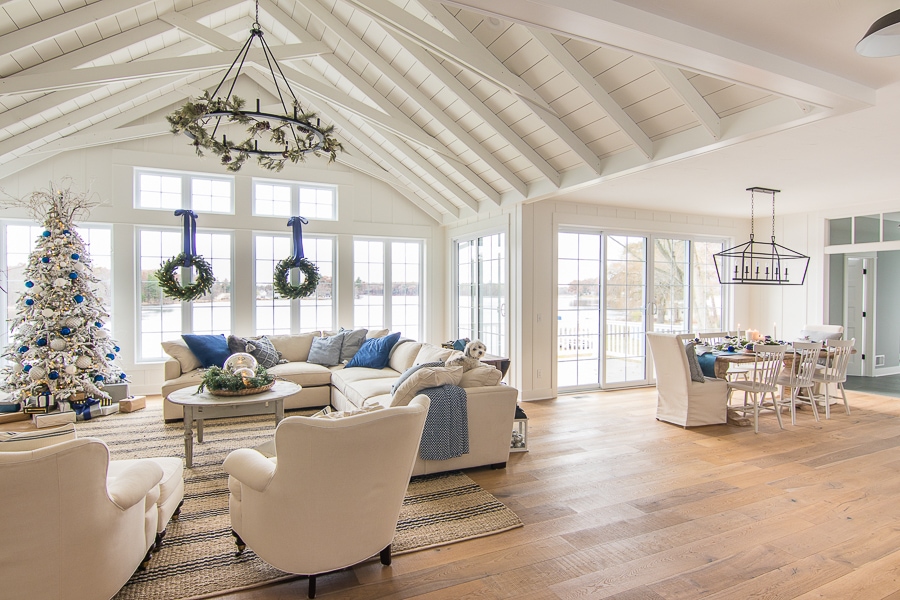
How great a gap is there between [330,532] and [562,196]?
16.4ft

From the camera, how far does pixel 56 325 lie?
5281 mm

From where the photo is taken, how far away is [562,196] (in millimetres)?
6152

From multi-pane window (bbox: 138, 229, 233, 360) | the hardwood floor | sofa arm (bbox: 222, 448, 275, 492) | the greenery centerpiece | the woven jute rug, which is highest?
multi-pane window (bbox: 138, 229, 233, 360)

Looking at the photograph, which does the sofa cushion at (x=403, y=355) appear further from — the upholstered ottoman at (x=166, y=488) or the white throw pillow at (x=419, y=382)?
the upholstered ottoman at (x=166, y=488)

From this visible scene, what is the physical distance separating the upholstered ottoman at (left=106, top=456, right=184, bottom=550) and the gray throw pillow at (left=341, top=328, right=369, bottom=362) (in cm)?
335

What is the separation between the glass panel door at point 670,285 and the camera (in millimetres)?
7180

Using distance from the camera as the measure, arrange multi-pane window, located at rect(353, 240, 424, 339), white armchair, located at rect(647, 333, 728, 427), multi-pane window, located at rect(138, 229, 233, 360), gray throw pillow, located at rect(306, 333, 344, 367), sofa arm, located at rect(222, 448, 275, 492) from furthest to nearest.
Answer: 1. multi-pane window, located at rect(353, 240, 424, 339)
2. multi-pane window, located at rect(138, 229, 233, 360)
3. gray throw pillow, located at rect(306, 333, 344, 367)
4. white armchair, located at rect(647, 333, 728, 427)
5. sofa arm, located at rect(222, 448, 275, 492)

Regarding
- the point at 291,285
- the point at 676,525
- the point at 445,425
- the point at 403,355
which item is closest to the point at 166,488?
the point at 445,425

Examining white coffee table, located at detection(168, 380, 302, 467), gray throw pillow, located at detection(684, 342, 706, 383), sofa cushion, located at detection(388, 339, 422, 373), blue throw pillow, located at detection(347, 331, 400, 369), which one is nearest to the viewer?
white coffee table, located at detection(168, 380, 302, 467)

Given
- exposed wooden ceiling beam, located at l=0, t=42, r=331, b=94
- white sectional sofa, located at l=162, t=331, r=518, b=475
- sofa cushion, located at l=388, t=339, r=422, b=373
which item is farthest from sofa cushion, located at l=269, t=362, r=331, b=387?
exposed wooden ceiling beam, located at l=0, t=42, r=331, b=94

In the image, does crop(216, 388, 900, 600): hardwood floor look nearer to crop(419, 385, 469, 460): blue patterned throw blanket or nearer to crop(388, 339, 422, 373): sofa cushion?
crop(419, 385, 469, 460): blue patterned throw blanket

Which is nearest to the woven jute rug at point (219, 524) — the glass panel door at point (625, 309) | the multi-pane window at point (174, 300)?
the multi-pane window at point (174, 300)

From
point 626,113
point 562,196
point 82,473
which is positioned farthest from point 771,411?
point 82,473

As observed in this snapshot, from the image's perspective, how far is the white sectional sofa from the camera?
3.71 meters
